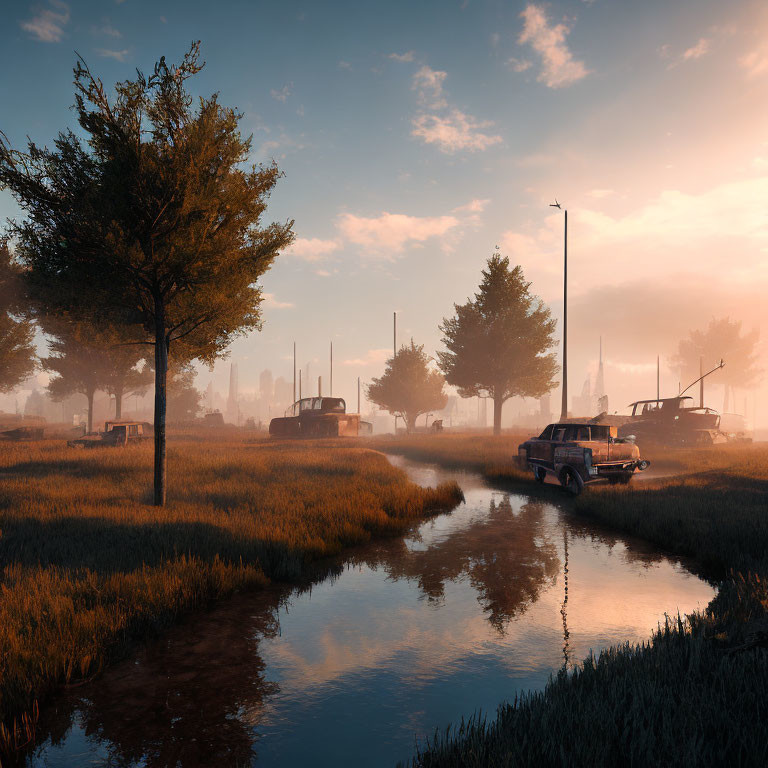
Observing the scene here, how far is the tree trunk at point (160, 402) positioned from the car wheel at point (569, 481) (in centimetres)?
1023

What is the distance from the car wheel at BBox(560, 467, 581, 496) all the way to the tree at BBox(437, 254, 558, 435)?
59.4ft

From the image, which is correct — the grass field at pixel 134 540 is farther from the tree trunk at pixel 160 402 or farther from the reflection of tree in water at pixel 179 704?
the tree trunk at pixel 160 402

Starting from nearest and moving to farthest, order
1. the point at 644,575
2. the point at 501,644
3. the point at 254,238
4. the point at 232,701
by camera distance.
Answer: the point at 232,701
the point at 501,644
the point at 644,575
the point at 254,238

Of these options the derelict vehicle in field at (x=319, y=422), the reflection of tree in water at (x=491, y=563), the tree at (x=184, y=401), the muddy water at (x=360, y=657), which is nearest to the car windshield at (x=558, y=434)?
the reflection of tree in water at (x=491, y=563)

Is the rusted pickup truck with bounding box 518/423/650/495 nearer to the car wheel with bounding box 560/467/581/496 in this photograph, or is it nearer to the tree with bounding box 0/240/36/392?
the car wheel with bounding box 560/467/581/496

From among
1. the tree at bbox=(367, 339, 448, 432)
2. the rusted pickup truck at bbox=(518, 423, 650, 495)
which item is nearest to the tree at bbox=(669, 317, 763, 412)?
the tree at bbox=(367, 339, 448, 432)

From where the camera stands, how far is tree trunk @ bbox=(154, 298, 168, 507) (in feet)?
32.7

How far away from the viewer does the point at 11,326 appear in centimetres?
2617

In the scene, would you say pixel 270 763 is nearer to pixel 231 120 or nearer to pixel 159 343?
pixel 159 343

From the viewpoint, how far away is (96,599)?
5.09 metres

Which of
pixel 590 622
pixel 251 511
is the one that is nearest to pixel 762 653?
pixel 590 622

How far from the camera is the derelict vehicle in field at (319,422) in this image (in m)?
30.4

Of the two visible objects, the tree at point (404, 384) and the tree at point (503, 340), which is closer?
the tree at point (503, 340)

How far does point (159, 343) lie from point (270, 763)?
29.7ft
